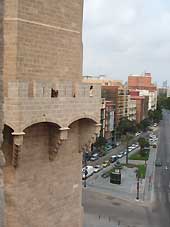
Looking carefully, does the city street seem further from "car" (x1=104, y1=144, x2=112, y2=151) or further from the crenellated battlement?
"car" (x1=104, y1=144, x2=112, y2=151)

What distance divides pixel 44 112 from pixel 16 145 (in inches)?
52.7

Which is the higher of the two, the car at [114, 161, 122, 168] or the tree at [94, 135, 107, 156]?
the tree at [94, 135, 107, 156]

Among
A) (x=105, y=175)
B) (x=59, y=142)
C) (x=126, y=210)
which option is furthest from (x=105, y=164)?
(x=59, y=142)

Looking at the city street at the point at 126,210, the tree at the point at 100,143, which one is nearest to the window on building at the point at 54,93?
the city street at the point at 126,210

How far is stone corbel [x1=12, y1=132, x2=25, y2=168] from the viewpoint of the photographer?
1080cm

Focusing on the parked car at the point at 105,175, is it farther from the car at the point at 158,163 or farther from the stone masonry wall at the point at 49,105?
the stone masonry wall at the point at 49,105

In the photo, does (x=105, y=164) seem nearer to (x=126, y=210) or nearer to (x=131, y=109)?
(x=126, y=210)

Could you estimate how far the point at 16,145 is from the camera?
11055mm

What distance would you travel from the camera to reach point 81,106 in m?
13.1

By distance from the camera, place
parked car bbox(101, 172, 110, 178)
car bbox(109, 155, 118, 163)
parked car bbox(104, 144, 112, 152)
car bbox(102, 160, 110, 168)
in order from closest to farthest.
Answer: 1. parked car bbox(101, 172, 110, 178)
2. car bbox(102, 160, 110, 168)
3. car bbox(109, 155, 118, 163)
4. parked car bbox(104, 144, 112, 152)

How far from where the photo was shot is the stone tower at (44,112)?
11.1m

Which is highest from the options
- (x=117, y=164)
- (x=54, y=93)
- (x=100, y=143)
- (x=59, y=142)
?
(x=54, y=93)

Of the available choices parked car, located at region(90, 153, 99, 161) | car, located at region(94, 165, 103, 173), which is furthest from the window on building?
parked car, located at region(90, 153, 99, 161)

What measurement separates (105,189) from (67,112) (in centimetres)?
3842
